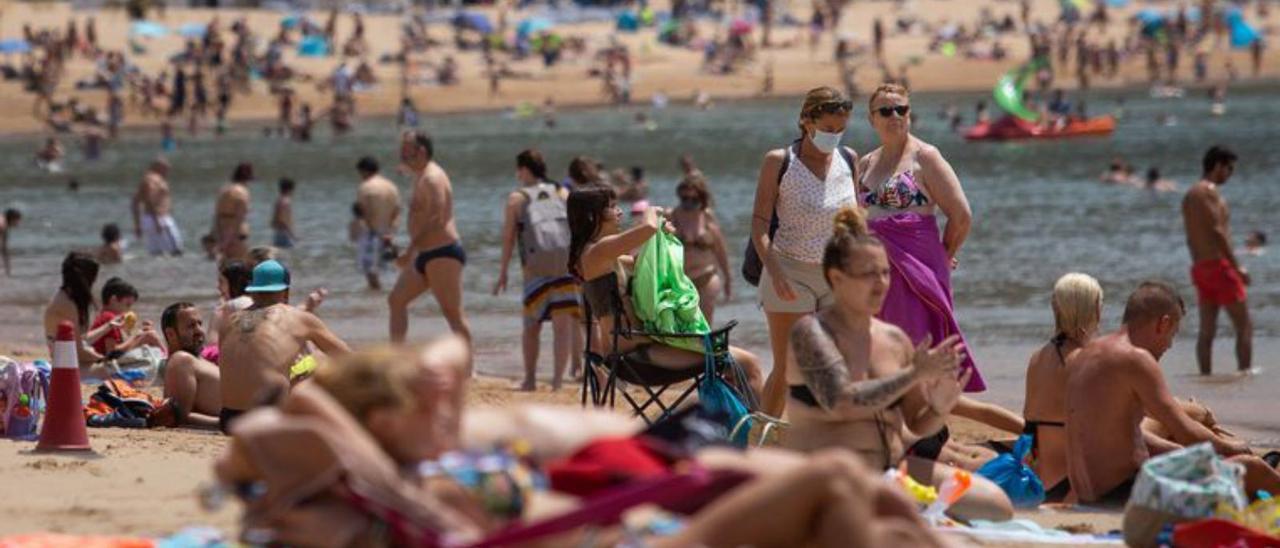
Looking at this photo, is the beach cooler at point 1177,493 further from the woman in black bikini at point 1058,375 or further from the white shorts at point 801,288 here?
the white shorts at point 801,288

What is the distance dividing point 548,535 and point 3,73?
158 ft

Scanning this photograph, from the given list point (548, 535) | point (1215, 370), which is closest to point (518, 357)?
point (1215, 370)

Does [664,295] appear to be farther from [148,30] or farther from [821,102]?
[148,30]

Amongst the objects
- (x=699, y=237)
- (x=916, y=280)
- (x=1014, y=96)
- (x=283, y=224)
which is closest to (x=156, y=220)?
(x=283, y=224)

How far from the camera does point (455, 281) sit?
12.2 metres

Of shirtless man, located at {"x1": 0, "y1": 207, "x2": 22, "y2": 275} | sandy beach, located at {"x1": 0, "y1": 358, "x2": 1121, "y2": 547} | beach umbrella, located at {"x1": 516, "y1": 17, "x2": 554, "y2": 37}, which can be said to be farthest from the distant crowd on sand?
beach umbrella, located at {"x1": 516, "y1": 17, "x2": 554, "y2": 37}

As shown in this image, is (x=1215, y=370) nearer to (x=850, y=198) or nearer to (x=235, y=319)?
(x=850, y=198)

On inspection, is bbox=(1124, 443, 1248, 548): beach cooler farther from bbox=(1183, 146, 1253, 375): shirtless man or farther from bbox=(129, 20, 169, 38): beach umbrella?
bbox=(129, 20, 169, 38): beach umbrella

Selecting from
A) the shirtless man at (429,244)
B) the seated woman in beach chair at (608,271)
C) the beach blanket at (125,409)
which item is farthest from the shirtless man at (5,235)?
the seated woman in beach chair at (608,271)

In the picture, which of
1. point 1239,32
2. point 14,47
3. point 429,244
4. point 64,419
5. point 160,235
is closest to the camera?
point 64,419

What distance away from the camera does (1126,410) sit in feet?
24.5

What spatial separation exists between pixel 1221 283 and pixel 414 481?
881cm

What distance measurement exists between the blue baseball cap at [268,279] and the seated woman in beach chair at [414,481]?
383 cm

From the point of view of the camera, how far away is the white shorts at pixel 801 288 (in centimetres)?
853
